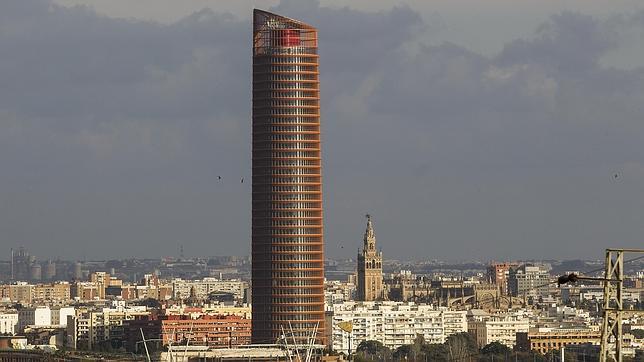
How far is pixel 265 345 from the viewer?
474ft

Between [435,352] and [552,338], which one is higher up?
[552,338]

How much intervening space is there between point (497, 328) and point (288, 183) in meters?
48.4

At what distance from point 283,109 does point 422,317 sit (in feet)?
170

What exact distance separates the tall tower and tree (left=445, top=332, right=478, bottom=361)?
34.4 ft

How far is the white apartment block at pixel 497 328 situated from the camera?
190 metres

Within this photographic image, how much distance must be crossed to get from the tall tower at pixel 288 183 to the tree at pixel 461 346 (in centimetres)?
1049

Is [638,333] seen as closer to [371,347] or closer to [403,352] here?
[371,347]

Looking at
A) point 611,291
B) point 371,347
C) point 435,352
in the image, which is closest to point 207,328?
point 371,347

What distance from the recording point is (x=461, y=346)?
541 ft

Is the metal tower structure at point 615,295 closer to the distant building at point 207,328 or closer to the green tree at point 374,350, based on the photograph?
the green tree at point 374,350

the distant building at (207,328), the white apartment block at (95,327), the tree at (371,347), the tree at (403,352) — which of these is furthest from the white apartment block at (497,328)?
the white apartment block at (95,327)

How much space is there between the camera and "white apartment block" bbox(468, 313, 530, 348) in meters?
190

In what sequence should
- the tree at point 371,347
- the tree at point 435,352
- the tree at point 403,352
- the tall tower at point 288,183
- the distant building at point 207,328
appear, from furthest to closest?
the distant building at point 207,328, the tree at point 371,347, the tree at point 403,352, the tree at point 435,352, the tall tower at point 288,183

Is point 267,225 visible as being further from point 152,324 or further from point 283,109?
point 152,324
